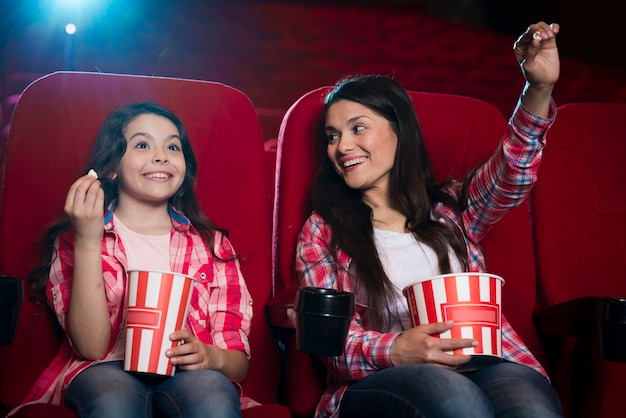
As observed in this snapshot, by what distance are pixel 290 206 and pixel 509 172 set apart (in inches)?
15.2

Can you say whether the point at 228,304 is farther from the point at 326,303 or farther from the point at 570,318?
the point at 570,318

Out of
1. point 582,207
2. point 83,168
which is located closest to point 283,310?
point 83,168

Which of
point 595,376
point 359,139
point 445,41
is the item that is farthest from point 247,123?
point 445,41

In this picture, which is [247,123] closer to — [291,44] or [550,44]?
[550,44]

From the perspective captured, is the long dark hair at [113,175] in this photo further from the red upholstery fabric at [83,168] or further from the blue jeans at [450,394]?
the blue jeans at [450,394]

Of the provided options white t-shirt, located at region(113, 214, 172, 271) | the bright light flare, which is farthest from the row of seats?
the bright light flare

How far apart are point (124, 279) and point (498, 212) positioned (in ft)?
2.09

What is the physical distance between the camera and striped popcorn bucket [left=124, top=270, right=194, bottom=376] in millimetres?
949

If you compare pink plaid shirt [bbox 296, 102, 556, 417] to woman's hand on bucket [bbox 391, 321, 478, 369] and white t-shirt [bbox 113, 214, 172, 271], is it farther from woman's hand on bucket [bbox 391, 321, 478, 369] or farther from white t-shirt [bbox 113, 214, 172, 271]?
white t-shirt [bbox 113, 214, 172, 271]

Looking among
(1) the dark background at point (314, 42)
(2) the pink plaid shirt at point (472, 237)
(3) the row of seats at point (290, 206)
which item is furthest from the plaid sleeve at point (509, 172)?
(1) the dark background at point (314, 42)

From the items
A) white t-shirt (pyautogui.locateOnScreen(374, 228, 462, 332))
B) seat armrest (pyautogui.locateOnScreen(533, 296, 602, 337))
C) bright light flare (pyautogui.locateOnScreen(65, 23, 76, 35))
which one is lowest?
seat armrest (pyautogui.locateOnScreen(533, 296, 602, 337))

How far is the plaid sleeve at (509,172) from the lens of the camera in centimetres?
123

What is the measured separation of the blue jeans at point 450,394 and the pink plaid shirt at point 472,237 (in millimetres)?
40

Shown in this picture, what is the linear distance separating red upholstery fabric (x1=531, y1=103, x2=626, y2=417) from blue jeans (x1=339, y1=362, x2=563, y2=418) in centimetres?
27
